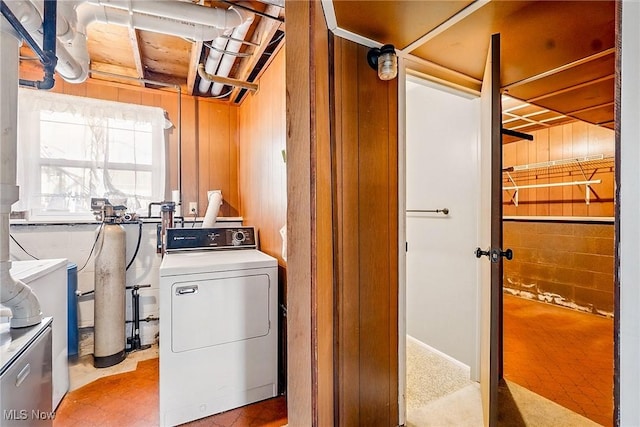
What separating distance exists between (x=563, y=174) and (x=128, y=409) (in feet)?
17.5

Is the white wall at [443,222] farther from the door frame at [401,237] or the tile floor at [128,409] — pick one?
the tile floor at [128,409]

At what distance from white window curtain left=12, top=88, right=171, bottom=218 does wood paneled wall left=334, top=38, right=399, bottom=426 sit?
2183mm

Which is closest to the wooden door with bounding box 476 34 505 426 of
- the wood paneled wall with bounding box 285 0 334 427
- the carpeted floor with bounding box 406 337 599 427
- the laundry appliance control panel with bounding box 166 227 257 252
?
the carpeted floor with bounding box 406 337 599 427

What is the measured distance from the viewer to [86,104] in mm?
2520

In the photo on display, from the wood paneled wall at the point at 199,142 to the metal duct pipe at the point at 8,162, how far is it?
187cm

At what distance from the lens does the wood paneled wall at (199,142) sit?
2.80 m

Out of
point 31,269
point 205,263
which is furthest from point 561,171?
point 31,269

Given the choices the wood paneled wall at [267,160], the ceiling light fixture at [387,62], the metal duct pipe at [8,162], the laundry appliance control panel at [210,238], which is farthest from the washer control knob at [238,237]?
the ceiling light fixture at [387,62]

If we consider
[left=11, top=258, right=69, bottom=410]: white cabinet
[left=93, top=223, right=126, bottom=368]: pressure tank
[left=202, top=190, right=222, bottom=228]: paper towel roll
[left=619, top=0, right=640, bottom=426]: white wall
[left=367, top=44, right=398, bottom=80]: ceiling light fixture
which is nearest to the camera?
[left=619, top=0, right=640, bottom=426]: white wall

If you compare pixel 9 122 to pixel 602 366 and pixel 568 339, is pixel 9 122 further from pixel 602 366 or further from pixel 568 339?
pixel 568 339

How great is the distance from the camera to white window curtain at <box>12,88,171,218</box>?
7.79ft

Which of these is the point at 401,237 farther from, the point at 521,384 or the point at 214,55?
the point at 214,55

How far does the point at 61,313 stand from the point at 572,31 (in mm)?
3193

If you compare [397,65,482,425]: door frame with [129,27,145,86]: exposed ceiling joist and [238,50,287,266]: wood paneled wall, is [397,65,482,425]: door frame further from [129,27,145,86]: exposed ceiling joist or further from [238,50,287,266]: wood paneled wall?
[129,27,145,86]: exposed ceiling joist
